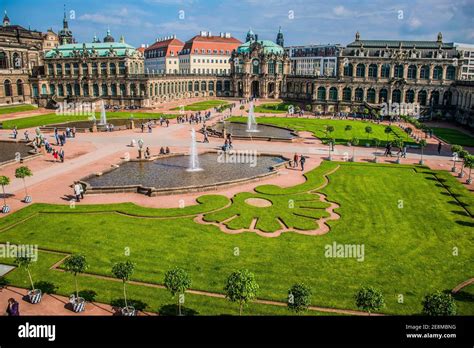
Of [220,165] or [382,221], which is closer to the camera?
[382,221]

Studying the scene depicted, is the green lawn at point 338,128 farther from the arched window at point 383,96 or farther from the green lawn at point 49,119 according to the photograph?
the green lawn at point 49,119

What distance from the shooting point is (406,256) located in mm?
29188

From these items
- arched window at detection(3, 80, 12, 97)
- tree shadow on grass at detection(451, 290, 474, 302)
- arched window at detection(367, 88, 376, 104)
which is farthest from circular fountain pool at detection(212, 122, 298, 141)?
arched window at detection(3, 80, 12, 97)

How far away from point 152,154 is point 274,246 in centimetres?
3588

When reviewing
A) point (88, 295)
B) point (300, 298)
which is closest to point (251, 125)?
point (88, 295)

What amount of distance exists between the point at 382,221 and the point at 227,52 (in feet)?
543

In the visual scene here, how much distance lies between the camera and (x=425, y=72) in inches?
4914

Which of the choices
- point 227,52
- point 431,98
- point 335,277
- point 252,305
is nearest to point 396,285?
point 335,277

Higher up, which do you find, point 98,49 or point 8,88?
point 98,49

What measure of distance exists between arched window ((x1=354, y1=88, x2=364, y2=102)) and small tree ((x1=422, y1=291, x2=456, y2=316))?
118m

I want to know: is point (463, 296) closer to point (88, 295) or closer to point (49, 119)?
point (88, 295)

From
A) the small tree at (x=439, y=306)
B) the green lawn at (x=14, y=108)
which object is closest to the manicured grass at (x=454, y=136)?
the small tree at (x=439, y=306)

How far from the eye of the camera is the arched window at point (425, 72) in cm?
12419
